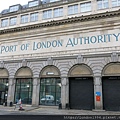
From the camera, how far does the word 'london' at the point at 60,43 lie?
25.0m

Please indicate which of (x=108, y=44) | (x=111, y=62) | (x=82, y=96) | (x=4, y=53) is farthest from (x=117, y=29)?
(x=4, y=53)

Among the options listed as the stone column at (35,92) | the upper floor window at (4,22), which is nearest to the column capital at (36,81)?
the stone column at (35,92)

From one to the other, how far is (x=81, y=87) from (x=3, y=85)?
49.3 feet

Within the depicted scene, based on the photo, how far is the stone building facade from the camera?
945 inches

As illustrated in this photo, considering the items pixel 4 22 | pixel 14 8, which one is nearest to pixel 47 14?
pixel 14 8

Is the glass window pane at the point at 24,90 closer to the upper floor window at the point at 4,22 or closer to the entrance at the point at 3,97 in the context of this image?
the entrance at the point at 3,97

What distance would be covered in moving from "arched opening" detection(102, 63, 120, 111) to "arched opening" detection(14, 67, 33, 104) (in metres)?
12.4

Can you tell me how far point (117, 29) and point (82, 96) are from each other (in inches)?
460

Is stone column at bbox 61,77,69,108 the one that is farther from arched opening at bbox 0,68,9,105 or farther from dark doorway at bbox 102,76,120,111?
arched opening at bbox 0,68,9,105

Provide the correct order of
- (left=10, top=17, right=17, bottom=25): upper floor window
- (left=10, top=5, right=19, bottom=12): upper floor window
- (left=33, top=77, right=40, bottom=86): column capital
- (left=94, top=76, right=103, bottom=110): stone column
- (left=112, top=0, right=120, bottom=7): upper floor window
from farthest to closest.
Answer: (left=10, top=5, right=19, bottom=12): upper floor window < (left=10, top=17, right=17, bottom=25): upper floor window < (left=33, top=77, right=40, bottom=86): column capital < (left=112, top=0, right=120, bottom=7): upper floor window < (left=94, top=76, right=103, bottom=110): stone column

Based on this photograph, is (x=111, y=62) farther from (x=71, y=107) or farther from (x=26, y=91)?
(x=26, y=91)

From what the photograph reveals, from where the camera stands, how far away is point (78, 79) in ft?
84.8

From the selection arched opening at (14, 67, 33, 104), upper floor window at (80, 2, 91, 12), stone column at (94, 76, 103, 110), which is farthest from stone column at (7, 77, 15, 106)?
upper floor window at (80, 2, 91, 12)

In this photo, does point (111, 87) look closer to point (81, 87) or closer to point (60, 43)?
point (81, 87)
